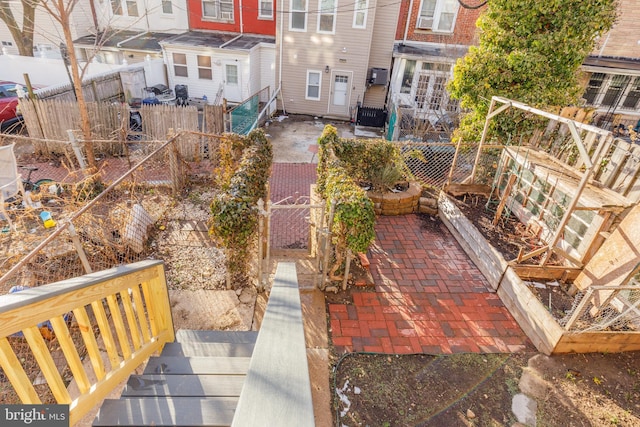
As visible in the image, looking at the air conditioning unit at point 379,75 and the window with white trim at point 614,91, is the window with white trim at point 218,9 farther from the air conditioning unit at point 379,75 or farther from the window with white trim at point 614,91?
the window with white trim at point 614,91

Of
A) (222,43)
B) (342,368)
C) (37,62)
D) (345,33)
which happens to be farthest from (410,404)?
(37,62)

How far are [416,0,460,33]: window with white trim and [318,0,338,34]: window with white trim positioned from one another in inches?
180

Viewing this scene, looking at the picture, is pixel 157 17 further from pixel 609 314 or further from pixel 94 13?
pixel 609 314

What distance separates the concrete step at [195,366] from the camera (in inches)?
94.9

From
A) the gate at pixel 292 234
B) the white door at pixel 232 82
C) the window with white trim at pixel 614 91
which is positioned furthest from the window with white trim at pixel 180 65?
the window with white trim at pixel 614 91

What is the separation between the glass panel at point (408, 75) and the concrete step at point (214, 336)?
1530 centimetres

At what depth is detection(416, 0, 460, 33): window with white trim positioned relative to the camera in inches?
589

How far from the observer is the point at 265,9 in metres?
16.6

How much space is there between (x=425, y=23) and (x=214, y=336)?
1751 centimetres

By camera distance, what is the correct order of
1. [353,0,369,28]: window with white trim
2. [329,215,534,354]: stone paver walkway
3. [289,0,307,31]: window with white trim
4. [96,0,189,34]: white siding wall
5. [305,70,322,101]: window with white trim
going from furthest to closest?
[96,0,189,34]: white siding wall < [305,70,322,101]: window with white trim < [289,0,307,31]: window with white trim < [353,0,369,28]: window with white trim < [329,215,534,354]: stone paver walkway

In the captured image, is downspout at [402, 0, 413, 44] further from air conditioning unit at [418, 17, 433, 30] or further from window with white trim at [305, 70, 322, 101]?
window with white trim at [305, 70, 322, 101]

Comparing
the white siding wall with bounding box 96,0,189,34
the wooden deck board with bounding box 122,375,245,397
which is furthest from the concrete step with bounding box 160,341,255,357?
the white siding wall with bounding box 96,0,189,34

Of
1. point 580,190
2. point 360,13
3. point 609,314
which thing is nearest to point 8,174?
point 580,190

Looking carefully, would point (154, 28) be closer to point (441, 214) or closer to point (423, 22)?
point (423, 22)
